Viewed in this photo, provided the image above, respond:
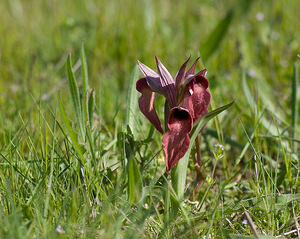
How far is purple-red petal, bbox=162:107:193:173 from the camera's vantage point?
1343 millimetres

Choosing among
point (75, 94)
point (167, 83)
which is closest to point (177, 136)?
point (167, 83)

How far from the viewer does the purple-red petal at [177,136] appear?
1343mm

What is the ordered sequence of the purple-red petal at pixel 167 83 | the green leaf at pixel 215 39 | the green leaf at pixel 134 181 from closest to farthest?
the green leaf at pixel 134 181 → the purple-red petal at pixel 167 83 → the green leaf at pixel 215 39

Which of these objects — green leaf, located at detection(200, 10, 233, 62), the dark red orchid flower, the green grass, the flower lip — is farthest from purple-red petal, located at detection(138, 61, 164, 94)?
green leaf, located at detection(200, 10, 233, 62)

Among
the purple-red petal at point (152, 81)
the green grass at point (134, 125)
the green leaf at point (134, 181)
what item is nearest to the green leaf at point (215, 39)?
the green grass at point (134, 125)

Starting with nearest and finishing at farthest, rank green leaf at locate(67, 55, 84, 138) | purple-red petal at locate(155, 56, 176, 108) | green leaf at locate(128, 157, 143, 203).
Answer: green leaf at locate(128, 157, 143, 203) < purple-red petal at locate(155, 56, 176, 108) < green leaf at locate(67, 55, 84, 138)

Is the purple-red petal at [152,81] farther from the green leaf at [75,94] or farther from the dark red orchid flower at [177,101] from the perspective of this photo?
the green leaf at [75,94]

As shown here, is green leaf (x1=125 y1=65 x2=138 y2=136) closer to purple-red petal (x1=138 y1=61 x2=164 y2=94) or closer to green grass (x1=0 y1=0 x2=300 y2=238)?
green grass (x1=0 y1=0 x2=300 y2=238)

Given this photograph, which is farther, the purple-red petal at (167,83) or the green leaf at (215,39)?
the green leaf at (215,39)

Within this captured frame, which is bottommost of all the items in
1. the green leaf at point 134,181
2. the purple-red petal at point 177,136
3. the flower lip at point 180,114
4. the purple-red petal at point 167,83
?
the green leaf at point 134,181

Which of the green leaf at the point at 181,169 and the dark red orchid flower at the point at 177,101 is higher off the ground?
the dark red orchid flower at the point at 177,101

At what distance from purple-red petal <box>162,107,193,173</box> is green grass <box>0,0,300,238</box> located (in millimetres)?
102

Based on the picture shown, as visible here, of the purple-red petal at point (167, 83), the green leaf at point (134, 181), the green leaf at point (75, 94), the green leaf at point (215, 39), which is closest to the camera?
the green leaf at point (134, 181)

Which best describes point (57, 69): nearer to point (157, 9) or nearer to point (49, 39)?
point (49, 39)
